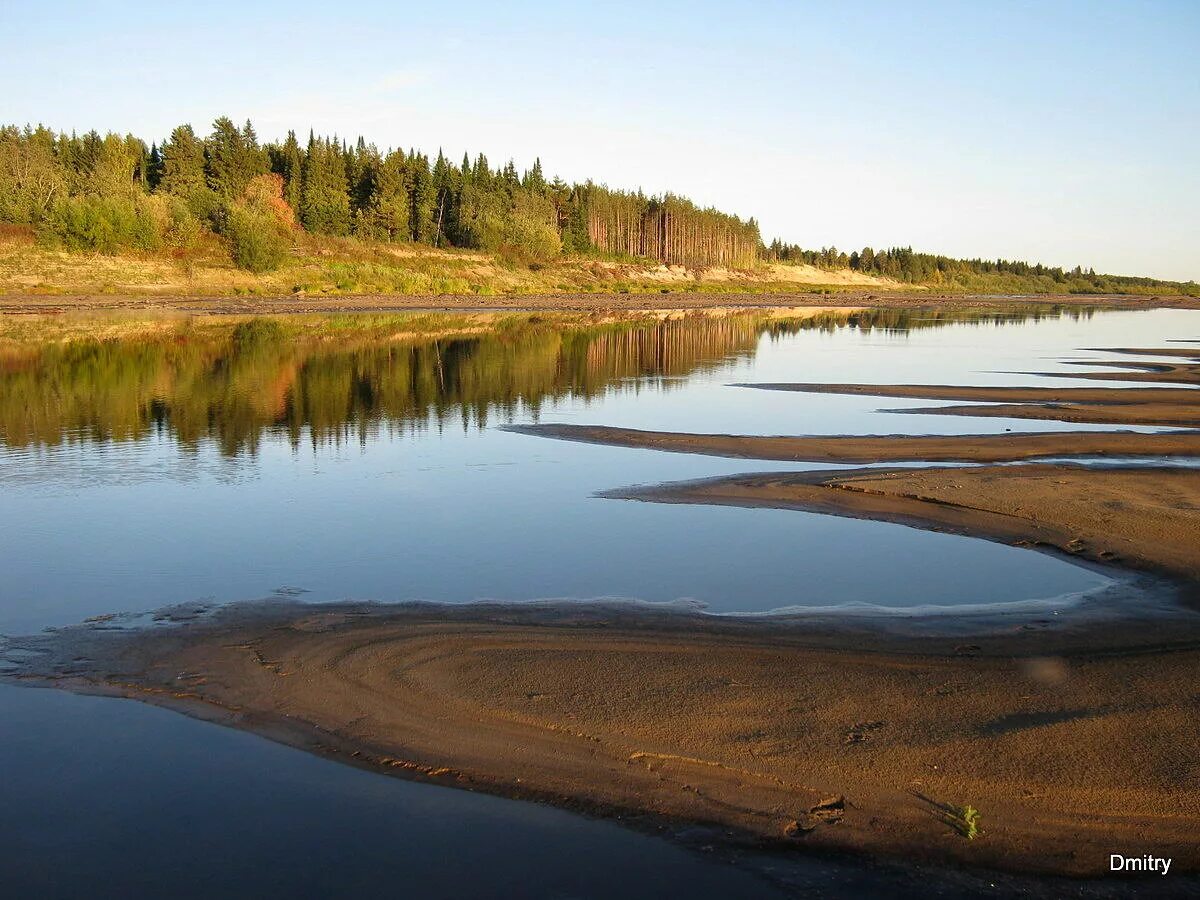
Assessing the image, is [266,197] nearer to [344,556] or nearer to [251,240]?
[251,240]

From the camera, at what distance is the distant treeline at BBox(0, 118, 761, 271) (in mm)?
80875

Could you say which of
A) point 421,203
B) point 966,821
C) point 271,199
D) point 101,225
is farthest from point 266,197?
point 966,821

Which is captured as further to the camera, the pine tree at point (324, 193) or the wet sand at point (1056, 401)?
the pine tree at point (324, 193)

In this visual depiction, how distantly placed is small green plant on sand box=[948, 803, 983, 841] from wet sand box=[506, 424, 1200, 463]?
12884mm

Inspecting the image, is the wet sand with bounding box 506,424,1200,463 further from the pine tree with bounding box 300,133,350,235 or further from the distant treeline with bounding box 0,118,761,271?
the pine tree with bounding box 300,133,350,235

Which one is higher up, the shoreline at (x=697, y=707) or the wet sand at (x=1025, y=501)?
the wet sand at (x=1025, y=501)

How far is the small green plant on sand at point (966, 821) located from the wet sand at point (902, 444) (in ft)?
42.3

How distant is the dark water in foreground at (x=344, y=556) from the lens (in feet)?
19.9

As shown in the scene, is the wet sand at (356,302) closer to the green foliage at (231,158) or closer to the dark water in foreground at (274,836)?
the green foliage at (231,158)

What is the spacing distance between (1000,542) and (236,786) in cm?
993

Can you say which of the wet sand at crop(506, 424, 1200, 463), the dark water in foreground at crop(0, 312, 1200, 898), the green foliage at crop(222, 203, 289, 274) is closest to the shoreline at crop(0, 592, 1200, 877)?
the dark water in foreground at crop(0, 312, 1200, 898)

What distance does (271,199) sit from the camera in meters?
106

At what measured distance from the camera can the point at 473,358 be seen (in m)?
38.5

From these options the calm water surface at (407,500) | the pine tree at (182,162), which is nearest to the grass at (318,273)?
the pine tree at (182,162)
